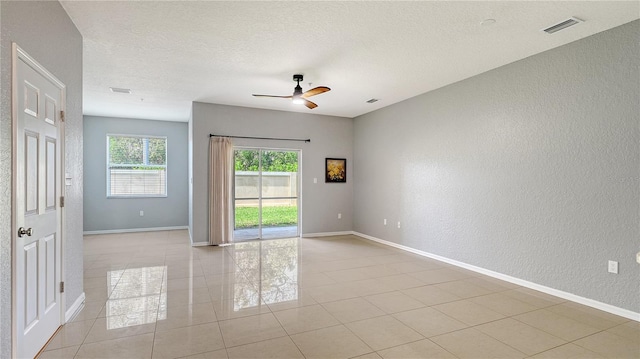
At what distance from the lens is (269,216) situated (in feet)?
23.8

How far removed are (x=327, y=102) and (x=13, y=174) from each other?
200 inches

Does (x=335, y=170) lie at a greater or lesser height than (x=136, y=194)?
greater

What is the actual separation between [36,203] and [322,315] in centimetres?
255

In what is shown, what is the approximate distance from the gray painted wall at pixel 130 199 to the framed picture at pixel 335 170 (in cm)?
389

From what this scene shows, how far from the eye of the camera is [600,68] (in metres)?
3.33

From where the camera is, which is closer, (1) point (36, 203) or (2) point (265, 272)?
(1) point (36, 203)

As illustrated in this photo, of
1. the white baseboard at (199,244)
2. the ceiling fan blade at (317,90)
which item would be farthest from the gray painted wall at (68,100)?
the white baseboard at (199,244)

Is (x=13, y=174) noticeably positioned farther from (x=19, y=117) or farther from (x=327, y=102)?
(x=327, y=102)

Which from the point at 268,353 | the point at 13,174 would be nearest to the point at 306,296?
the point at 268,353

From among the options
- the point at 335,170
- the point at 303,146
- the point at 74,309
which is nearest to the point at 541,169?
the point at 335,170

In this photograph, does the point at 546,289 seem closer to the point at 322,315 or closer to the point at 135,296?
the point at 322,315

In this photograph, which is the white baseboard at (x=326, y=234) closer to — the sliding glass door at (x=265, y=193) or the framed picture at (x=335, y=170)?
the sliding glass door at (x=265, y=193)

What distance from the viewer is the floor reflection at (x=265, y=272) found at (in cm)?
360

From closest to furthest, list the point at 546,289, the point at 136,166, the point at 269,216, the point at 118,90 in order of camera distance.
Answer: the point at 546,289 → the point at 118,90 → the point at 269,216 → the point at 136,166
